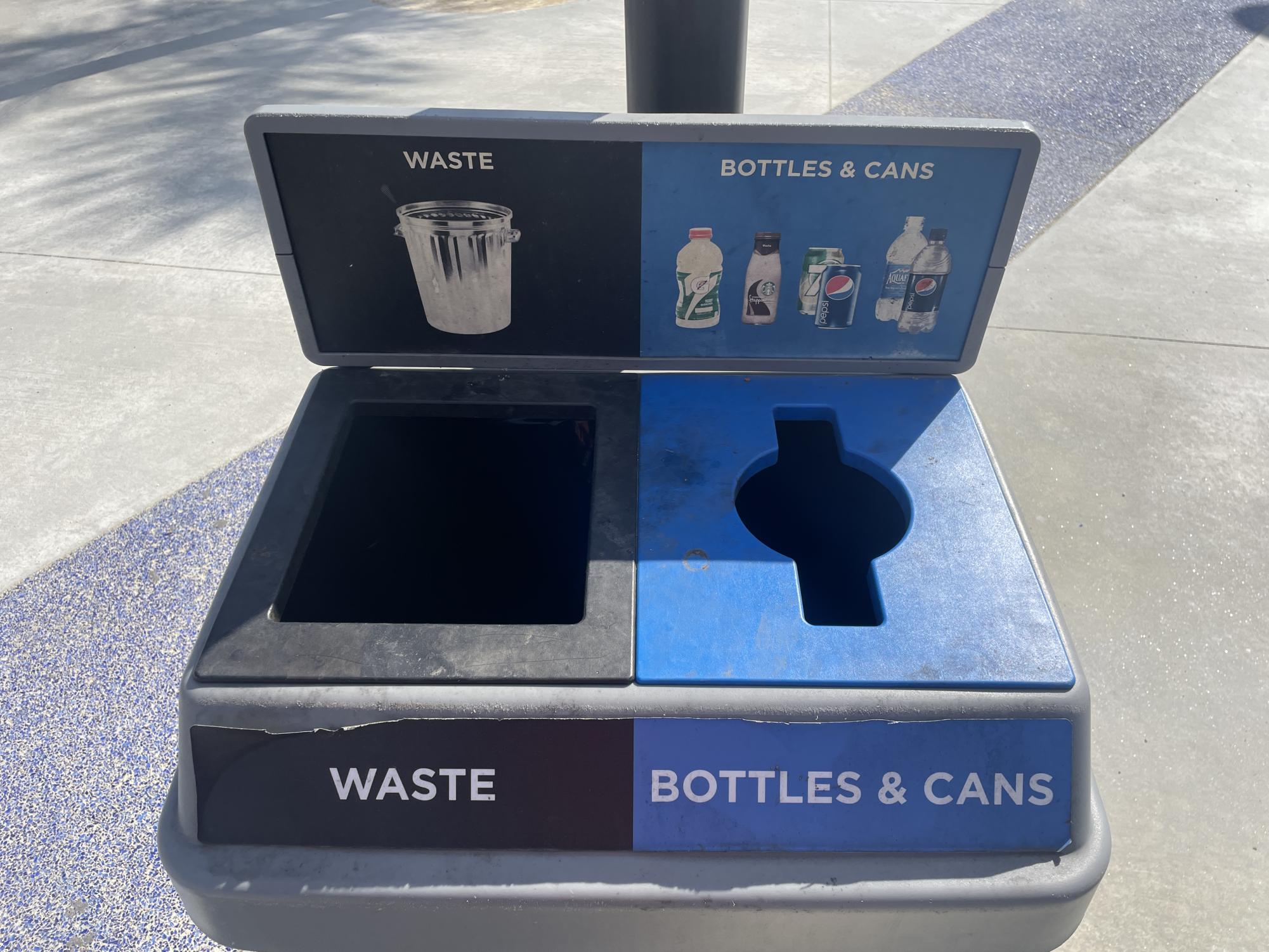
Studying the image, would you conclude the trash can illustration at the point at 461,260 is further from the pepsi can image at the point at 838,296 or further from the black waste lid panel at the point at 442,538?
the pepsi can image at the point at 838,296

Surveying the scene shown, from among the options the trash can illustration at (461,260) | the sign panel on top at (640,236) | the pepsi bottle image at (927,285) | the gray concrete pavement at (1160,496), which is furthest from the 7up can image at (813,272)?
the gray concrete pavement at (1160,496)

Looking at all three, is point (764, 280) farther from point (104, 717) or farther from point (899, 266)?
point (104, 717)

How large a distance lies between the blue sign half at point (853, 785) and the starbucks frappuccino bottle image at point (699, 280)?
2.61 ft

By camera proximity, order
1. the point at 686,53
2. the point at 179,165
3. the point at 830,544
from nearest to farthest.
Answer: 1. the point at 686,53
2. the point at 830,544
3. the point at 179,165

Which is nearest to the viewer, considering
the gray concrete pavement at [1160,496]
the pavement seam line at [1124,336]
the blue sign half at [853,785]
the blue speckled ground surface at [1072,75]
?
the blue sign half at [853,785]

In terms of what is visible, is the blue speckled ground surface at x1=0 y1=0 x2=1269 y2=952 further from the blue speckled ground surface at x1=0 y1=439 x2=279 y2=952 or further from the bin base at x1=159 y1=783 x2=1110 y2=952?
the bin base at x1=159 y1=783 x2=1110 y2=952

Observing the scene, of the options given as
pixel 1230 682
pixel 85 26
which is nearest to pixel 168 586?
pixel 1230 682

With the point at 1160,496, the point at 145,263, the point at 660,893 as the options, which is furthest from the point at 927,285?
the point at 145,263

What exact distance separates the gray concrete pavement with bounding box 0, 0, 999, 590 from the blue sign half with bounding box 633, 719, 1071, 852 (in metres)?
2.20

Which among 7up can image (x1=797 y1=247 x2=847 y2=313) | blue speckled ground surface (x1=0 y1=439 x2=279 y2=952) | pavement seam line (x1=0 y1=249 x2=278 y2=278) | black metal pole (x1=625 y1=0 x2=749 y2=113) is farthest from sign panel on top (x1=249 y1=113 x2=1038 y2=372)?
pavement seam line (x1=0 y1=249 x2=278 y2=278)

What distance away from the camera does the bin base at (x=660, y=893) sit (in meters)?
1.29

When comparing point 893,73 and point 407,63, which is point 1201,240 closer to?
point 893,73

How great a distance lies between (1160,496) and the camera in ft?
9.66

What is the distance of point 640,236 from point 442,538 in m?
0.74
